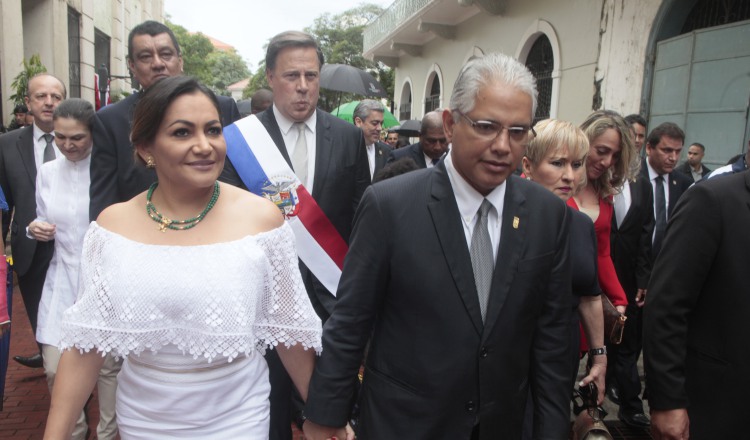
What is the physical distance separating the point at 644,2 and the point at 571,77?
2066 millimetres

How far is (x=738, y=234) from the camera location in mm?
2055

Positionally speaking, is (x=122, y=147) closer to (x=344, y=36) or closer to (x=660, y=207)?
(x=660, y=207)

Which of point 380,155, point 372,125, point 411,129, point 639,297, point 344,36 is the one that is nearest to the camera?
point 639,297

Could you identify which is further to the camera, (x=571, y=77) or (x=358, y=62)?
(x=358, y=62)

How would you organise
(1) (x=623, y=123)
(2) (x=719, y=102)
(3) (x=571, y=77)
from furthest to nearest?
(3) (x=571, y=77) < (2) (x=719, y=102) < (1) (x=623, y=123)

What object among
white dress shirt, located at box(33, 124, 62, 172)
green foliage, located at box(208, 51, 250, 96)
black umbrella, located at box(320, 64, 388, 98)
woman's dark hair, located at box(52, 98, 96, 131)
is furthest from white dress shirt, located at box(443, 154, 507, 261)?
green foliage, located at box(208, 51, 250, 96)

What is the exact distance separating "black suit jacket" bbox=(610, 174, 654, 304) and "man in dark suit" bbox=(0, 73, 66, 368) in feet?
11.9

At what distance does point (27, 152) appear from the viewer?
396cm

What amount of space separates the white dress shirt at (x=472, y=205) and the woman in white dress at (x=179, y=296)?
0.63 meters

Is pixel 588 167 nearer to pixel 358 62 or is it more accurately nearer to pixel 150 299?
pixel 150 299

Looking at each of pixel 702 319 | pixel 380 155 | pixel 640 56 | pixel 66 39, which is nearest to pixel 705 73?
pixel 640 56

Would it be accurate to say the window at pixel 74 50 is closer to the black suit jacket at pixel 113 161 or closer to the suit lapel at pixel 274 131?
the black suit jacket at pixel 113 161

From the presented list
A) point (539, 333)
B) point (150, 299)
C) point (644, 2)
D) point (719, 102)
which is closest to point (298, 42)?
point (150, 299)

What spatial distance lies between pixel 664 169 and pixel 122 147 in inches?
164
